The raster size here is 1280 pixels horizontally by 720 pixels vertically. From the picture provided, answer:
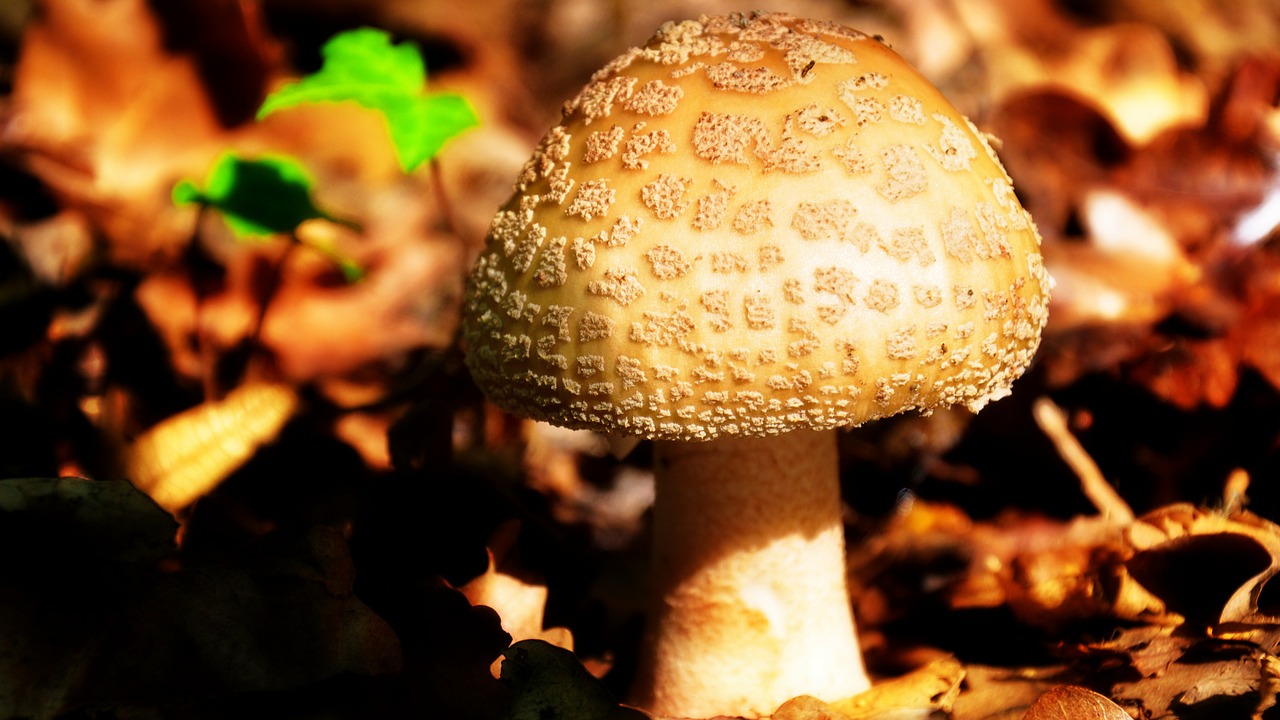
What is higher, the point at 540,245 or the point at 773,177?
the point at 773,177

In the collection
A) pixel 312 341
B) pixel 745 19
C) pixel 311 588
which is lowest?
pixel 312 341

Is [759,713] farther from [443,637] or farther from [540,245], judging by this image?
[540,245]

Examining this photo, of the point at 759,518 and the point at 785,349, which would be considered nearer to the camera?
the point at 785,349

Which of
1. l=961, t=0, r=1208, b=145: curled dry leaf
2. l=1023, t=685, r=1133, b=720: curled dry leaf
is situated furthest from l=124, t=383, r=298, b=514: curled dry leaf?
l=961, t=0, r=1208, b=145: curled dry leaf

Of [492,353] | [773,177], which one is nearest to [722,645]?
[492,353]

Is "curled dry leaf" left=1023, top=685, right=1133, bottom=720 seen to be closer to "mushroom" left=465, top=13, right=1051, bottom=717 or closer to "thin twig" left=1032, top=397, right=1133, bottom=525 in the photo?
"mushroom" left=465, top=13, right=1051, bottom=717

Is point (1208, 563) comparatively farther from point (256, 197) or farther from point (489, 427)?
point (256, 197)

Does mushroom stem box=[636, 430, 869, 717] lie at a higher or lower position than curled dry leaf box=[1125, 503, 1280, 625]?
lower
